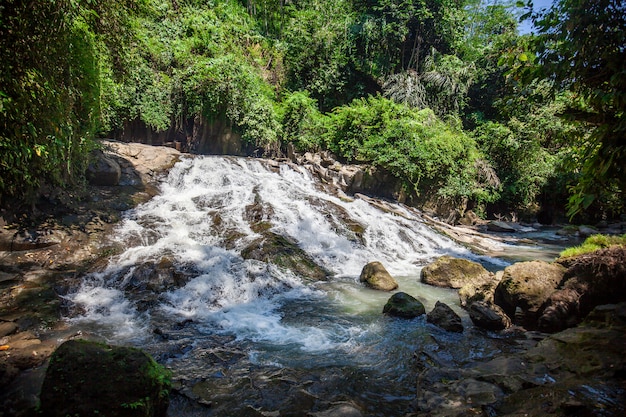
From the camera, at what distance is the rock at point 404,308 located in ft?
20.7

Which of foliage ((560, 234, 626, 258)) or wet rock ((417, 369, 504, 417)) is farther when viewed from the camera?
foliage ((560, 234, 626, 258))

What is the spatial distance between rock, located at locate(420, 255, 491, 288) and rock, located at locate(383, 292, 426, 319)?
213 centimetres

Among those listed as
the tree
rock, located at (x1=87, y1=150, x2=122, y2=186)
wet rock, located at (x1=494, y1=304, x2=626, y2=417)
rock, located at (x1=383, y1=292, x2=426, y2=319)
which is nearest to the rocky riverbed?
wet rock, located at (x1=494, y1=304, x2=626, y2=417)

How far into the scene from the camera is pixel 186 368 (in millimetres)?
4395

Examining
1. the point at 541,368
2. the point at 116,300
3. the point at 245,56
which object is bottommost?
the point at 116,300

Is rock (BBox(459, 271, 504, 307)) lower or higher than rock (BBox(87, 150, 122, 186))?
lower

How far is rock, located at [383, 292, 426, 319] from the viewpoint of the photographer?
632 centimetres

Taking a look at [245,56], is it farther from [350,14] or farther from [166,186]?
[166,186]

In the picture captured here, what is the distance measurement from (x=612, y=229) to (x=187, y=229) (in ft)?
67.9

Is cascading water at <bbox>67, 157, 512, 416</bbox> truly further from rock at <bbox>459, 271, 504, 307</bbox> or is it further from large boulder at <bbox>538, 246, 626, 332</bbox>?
large boulder at <bbox>538, 246, 626, 332</bbox>

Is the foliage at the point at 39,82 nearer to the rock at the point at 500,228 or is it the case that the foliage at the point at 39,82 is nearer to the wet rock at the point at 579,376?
the wet rock at the point at 579,376

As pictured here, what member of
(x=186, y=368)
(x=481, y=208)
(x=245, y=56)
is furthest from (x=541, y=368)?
(x=245, y=56)

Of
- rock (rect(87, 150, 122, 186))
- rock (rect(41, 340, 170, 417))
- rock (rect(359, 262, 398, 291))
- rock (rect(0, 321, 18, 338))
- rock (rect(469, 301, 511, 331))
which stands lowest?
rock (rect(0, 321, 18, 338))

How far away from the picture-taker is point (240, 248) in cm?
881
